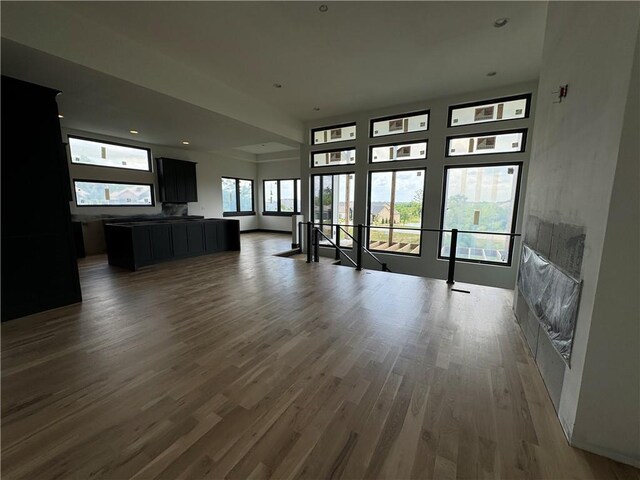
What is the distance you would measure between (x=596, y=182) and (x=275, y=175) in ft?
34.2

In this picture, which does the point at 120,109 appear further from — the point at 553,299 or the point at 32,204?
the point at 553,299

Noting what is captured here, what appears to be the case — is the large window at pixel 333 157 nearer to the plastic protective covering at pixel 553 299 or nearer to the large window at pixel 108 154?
the plastic protective covering at pixel 553 299

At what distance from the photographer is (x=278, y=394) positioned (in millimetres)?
1828

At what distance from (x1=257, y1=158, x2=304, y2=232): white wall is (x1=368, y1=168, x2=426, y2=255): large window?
480 centimetres

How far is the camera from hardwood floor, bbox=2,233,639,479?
4.43 ft

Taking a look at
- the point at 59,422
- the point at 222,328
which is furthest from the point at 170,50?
the point at 59,422

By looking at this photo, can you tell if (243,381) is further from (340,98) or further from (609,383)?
(340,98)

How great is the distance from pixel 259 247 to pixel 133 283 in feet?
12.4

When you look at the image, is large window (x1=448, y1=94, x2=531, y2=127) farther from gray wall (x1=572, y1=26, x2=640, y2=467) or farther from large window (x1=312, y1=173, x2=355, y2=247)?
gray wall (x1=572, y1=26, x2=640, y2=467)

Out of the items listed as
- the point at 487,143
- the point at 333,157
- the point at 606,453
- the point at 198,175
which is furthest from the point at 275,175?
the point at 606,453

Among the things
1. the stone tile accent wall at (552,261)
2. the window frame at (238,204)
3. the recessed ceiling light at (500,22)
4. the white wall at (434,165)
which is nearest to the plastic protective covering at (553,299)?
the stone tile accent wall at (552,261)

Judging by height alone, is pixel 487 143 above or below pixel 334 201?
above

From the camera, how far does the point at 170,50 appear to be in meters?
3.70

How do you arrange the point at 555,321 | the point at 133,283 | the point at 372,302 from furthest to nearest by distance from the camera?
1. the point at 133,283
2. the point at 372,302
3. the point at 555,321
